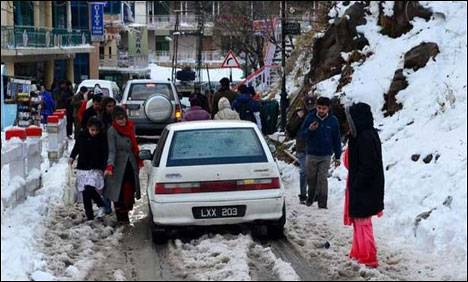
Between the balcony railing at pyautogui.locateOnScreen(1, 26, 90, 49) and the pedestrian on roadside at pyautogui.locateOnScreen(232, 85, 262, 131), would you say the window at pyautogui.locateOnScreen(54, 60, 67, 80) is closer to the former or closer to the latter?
the balcony railing at pyautogui.locateOnScreen(1, 26, 90, 49)

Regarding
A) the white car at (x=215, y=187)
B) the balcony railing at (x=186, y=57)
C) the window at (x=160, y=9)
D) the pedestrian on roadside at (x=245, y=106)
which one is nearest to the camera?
the white car at (x=215, y=187)

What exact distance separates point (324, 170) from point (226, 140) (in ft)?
8.13

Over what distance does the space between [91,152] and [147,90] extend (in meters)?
10.9

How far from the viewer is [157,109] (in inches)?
790

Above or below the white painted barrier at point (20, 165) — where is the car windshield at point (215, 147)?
above

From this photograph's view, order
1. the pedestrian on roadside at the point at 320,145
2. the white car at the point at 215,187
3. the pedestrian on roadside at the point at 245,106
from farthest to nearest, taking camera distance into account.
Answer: the pedestrian on roadside at the point at 245,106 < the pedestrian on roadside at the point at 320,145 < the white car at the point at 215,187

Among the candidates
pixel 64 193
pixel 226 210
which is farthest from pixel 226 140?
pixel 64 193

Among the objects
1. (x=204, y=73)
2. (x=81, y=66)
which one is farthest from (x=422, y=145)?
(x=204, y=73)

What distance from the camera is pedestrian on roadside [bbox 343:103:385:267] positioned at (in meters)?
8.02

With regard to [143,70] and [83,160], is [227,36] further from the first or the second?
[83,160]

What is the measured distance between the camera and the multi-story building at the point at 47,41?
38.4m

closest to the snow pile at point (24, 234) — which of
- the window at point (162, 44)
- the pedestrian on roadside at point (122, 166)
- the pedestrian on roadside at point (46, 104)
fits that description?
the pedestrian on roadside at point (122, 166)

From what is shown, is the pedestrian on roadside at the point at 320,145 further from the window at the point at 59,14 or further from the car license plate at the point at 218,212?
the window at the point at 59,14

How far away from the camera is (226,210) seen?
30.3 ft
